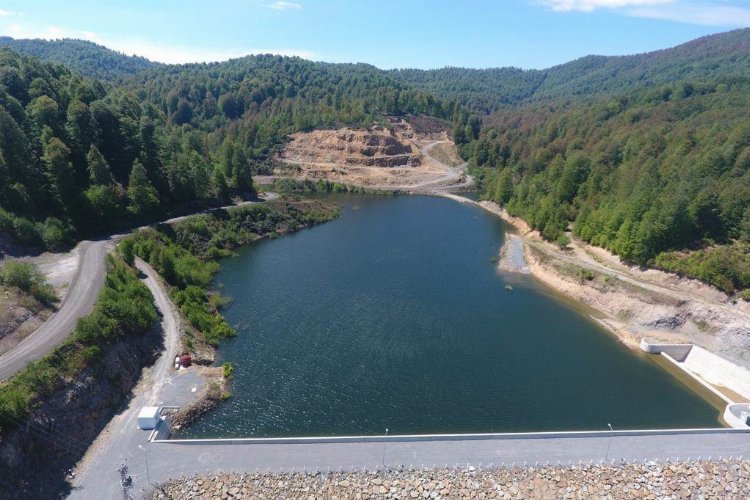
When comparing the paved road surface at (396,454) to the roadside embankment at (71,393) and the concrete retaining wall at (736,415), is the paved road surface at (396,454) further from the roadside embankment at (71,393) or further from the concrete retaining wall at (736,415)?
the roadside embankment at (71,393)

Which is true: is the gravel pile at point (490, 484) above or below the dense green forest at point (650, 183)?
below

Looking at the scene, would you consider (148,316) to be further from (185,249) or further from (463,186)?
(463,186)

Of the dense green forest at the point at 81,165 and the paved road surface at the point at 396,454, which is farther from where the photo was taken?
the dense green forest at the point at 81,165

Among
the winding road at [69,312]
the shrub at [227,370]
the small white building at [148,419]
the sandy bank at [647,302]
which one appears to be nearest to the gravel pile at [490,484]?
the small white building at [148,419]

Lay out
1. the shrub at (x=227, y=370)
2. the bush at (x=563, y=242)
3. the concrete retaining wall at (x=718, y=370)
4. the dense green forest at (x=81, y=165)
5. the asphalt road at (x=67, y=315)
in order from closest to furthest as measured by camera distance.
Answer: the asphalt road at (x=67, y=315) < the shrub at (x=227, y=370) < the concrete retaining wall at (x=718, y=370) < the dense green forest at (x=81, y=165) < the bush at (x=563, y=242)

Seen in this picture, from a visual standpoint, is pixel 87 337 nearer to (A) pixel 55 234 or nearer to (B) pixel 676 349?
(A) pixel 55 234

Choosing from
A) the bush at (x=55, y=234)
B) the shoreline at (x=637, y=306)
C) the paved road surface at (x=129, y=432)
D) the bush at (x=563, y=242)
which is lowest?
the paved road surface at (x=129, y=432)
